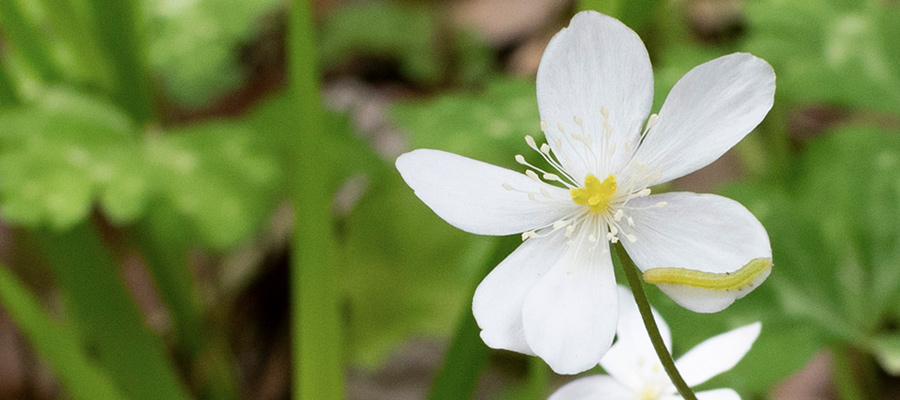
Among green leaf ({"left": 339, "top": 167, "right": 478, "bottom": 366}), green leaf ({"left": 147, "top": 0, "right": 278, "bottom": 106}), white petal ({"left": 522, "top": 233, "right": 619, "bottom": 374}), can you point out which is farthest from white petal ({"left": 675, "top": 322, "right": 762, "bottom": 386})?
green leaf ({"left": 147, "top": 0, "right": 278, "bottom": 106})

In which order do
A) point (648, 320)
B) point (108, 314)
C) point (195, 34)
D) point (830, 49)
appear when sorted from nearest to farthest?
1. point (648, 320)
2. point (108, 314)
3. point (830, 49)
4. point (195, 34)

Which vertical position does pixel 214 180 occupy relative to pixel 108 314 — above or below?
above

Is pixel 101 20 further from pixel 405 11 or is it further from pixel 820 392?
pixel 820 392

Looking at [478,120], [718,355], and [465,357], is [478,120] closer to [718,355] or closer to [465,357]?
[465,357]

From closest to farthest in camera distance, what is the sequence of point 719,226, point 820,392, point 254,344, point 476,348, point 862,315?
point 719,226
point 476,348
point 862,315
point 820,392
point 254,344

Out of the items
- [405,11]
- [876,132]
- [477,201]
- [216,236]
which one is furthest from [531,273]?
[405,11]

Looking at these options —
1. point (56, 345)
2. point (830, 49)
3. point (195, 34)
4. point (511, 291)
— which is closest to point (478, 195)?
point (511, 291)

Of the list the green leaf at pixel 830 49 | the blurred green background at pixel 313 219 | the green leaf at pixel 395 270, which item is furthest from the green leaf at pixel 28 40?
the green leaf at pixel 830 49
